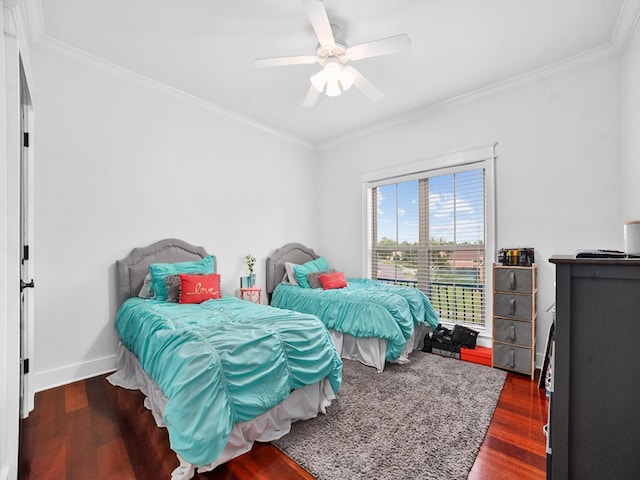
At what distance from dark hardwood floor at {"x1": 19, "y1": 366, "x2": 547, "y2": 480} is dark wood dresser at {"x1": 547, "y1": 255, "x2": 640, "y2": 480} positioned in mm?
663

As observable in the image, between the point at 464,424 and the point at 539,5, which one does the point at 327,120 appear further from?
the point at 464,424

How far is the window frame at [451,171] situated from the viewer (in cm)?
332

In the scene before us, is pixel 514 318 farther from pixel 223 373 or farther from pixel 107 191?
pixel 107 191

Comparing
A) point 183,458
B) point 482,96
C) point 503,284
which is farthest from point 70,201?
point 482,96

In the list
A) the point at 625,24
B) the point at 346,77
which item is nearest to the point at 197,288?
the point at 346,77

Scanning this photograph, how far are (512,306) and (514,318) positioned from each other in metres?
0.11

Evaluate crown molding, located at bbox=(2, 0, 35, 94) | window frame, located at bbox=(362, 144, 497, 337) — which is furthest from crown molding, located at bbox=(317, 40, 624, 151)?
crown molding, located at bbox=(2, 0, 35, 94)

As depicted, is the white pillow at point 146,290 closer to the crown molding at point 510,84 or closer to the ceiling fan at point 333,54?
the ceiling fan at point 333,54

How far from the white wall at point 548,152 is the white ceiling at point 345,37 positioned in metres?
0.25

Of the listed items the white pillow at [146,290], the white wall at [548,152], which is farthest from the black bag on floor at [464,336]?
the white pillow at [146,290]

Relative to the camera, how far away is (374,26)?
236cm

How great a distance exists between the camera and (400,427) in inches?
77.9

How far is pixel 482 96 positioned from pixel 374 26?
5.59ft

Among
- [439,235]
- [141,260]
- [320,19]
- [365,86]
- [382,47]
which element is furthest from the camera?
[439,235]
